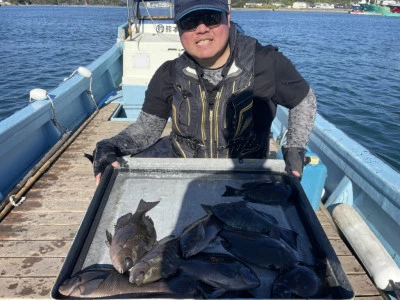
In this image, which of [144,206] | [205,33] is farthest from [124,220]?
[205,33]

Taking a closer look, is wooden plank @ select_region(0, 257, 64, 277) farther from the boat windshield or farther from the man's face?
the boat windshield

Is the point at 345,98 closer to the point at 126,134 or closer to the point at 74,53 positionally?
the point at 126,134

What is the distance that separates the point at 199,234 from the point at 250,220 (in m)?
0.31

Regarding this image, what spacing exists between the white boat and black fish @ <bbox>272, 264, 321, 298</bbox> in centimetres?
162

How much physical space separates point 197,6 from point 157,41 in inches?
198

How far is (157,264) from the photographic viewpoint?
153 cm

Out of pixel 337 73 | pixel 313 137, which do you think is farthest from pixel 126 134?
pixel 337 73

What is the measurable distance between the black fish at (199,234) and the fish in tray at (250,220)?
0.18 feet

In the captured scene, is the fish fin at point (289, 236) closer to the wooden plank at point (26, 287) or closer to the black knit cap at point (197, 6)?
the black knit cap at point (197, 6)

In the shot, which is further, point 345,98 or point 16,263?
point 345,98

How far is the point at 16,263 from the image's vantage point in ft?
9.37

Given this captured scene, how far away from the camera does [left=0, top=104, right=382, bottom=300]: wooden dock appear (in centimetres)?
267

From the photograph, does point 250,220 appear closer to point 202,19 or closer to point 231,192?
point 231,192

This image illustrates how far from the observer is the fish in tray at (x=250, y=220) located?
1729 millimetres
